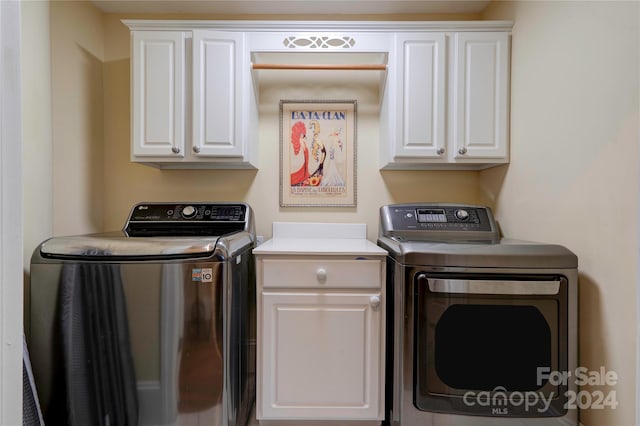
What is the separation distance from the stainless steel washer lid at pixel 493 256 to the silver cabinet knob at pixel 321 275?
1.12 ft

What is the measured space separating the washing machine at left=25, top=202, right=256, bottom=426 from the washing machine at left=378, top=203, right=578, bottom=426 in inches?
30.4

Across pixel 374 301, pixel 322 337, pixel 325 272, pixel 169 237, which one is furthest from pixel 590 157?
pixel 169 237

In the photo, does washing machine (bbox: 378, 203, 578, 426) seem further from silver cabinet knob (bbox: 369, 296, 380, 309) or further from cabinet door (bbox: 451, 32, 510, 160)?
cabinet door (bbox: 451, 32, 510, 160)

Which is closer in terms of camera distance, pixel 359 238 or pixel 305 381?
pixel 305 381

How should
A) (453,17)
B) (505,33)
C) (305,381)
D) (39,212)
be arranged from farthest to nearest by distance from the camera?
(453,17) → (505,33) → (39,212) → (305,381)

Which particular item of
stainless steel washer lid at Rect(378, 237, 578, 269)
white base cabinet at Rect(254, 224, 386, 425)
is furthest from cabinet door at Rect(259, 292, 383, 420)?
stainless steel washer lid at Rect(378, 237, 578, 269)

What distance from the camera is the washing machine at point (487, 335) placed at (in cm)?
122

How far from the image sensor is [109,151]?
207cm

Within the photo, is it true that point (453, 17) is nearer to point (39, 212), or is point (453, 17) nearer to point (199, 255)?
point (199, 255)

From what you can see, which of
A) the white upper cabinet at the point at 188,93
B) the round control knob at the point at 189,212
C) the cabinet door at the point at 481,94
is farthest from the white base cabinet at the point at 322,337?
the cabinet door at the point at 481,94

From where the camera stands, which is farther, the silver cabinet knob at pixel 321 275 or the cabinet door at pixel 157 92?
the cabinet door at pixel 157 92

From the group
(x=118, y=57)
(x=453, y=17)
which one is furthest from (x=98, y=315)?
(x=453, y=17)

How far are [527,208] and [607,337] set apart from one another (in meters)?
0.67

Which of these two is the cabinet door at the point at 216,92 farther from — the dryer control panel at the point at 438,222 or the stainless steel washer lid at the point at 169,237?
the dryer control panel at the point at 438,222
